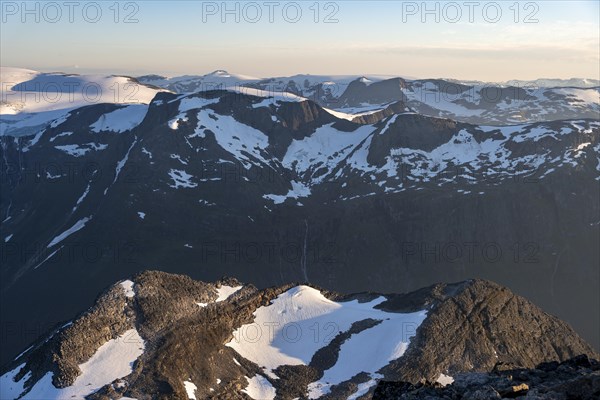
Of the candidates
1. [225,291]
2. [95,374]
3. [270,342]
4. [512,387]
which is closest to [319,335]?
[270,342]

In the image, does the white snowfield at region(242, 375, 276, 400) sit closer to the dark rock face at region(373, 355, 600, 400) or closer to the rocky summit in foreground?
the rocky summit in foreground

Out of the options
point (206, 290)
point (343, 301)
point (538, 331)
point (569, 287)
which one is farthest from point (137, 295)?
point (569, 287)

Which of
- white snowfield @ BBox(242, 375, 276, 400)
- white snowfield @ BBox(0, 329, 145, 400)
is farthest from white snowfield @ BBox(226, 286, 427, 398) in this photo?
white snowfield @ BBox(0, 329, 145, 400)

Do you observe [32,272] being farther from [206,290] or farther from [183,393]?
[183,393]

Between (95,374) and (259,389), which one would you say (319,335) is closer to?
(259,389)

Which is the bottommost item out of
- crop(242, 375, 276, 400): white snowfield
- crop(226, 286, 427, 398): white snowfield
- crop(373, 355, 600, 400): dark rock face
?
crop(242, 375, 276, 400): white snowfield
